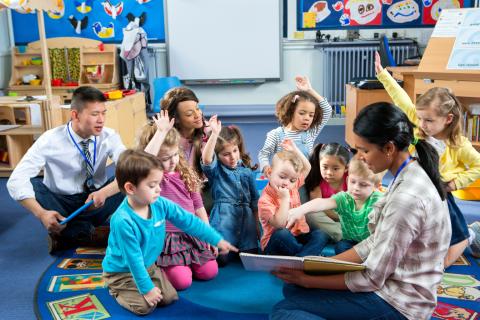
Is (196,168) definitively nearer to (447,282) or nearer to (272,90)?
(447,282)

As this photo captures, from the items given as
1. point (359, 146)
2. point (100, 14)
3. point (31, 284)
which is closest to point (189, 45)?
point (100, 14)

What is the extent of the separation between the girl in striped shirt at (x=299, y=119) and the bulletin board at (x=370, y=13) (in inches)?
147

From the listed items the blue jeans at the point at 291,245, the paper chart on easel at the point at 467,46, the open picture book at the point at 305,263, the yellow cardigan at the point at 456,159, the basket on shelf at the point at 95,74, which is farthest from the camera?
the basket on shelf at the point at 95,74

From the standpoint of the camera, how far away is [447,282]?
2459 mm

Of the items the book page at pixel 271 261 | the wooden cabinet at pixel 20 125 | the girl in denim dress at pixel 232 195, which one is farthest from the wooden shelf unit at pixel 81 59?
the book page at pixel 271 261

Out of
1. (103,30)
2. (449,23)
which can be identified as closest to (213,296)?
(449,23)

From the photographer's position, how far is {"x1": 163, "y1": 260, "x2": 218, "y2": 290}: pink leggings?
2.43m

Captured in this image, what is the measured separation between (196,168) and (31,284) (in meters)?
1.01

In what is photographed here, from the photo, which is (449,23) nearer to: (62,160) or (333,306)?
(62,160)

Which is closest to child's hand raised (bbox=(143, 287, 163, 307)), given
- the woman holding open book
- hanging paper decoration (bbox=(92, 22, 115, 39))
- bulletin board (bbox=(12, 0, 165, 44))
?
the woman holding open book

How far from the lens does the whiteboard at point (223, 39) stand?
22.3 feet

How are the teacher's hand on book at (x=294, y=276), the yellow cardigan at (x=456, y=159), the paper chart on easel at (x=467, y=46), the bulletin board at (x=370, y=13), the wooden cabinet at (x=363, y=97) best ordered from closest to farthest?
1. the teacher's hand on book at (x=294, y=276)
2. the yellow cardigan at (x=456, y=159)
3. the paper chart on easel at (x=467, y=46)
4. the wooden cabinet at (x=363, y=97)
5. the bulletin board at (x=370, y=13)

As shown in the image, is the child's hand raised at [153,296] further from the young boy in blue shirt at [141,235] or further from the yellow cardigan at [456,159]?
the yellow cardigan at [456,159]

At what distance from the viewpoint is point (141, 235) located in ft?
7.06
